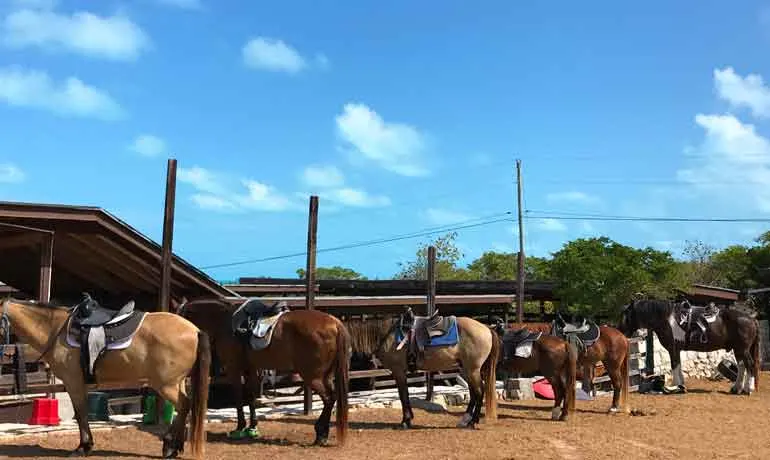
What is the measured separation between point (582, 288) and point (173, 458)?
51.1ft

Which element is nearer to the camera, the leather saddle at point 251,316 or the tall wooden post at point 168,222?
the leather saddle at point 251,316

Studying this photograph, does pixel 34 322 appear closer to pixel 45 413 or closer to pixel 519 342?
pixel 45 413

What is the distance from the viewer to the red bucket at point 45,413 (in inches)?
330

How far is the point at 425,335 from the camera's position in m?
9.89

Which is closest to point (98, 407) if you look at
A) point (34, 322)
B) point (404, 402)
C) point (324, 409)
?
point (34, 322)

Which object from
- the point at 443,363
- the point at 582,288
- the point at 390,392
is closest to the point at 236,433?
the point at 443,363

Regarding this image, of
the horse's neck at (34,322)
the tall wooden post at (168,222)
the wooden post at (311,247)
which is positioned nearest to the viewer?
the horse's neck at (34,322)

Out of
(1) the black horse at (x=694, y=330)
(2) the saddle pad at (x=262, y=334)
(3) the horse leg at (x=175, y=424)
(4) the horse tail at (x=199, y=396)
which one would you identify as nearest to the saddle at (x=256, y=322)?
(2) the saddle pad at (x=262, y=334)

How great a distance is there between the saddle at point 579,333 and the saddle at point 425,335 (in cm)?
281

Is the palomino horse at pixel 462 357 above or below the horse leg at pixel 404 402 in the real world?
above

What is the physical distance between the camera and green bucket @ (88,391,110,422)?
8.98 m

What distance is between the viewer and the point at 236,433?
827cm

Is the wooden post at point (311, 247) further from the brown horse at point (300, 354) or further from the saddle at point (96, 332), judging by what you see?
the saddle at point (96, 332)

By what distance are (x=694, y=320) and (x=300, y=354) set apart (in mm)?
10460
